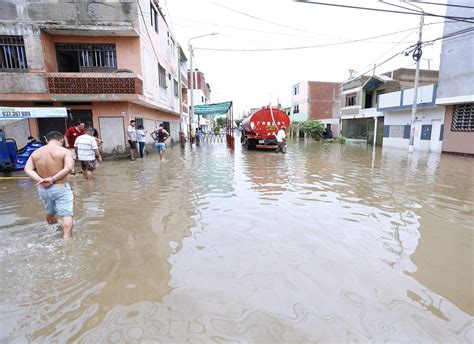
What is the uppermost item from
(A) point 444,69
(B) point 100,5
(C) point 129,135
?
(B) point 100,5

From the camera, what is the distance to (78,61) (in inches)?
556

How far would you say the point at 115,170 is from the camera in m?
10.3

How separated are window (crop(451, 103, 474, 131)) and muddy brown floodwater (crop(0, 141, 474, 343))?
12.3 metres

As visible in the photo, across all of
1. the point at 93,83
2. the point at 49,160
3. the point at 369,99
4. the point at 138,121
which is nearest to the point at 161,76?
the point at 138,121

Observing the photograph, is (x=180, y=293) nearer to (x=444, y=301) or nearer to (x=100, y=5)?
(x=444, y=301)

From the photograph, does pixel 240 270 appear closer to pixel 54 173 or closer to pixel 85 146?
pixel 54 173

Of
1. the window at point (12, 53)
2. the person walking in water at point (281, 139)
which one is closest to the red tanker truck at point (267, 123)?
the person walking in water at point (281, 139)

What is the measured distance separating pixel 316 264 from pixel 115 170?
865 centimetres

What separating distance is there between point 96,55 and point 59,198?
1173cm

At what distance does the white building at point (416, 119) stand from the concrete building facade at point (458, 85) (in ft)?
2.62

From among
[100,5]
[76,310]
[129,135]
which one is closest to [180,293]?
[76,310]

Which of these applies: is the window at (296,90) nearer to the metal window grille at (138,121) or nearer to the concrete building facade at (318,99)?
the concrete building facade at (318,99)

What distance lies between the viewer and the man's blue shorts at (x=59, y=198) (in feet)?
13.1

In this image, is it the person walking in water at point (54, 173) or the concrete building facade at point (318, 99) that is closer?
the person walking in water at point (54, 173)
